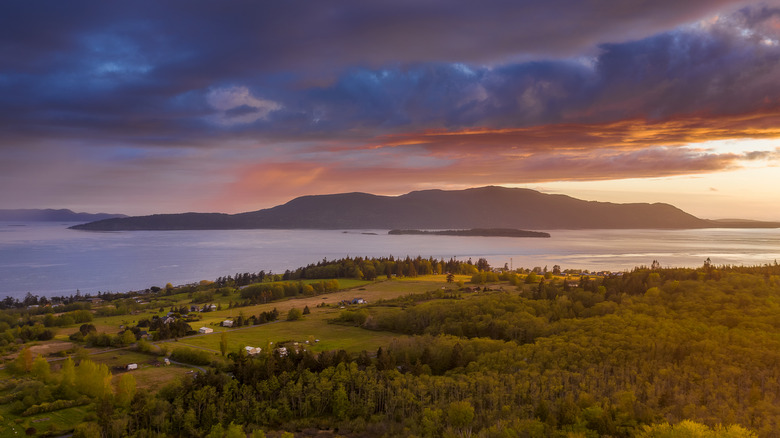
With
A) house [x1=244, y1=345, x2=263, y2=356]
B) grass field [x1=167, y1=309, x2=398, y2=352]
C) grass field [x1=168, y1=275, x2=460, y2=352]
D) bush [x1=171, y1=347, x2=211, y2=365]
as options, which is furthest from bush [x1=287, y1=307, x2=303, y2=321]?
bush [x1=171, y1=347, x2=211, y2=365]

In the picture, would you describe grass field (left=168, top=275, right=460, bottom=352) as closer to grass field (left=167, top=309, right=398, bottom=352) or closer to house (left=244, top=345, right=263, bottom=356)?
grass field (left=167, top=309, right=398, bottom=352)

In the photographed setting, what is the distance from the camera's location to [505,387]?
36531 millimetres

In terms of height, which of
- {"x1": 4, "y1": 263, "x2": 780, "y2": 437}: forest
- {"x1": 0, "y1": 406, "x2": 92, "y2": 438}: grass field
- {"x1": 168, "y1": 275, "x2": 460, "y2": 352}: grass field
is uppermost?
{"x1": 4, "y1": 263, "x2": 780, "y2": 437}: forest

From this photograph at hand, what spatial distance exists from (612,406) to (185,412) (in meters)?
30.4

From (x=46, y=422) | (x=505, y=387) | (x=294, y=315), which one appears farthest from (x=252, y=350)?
(x=505, y=387)

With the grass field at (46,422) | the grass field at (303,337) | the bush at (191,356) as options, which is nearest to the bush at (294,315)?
the grass field at (303,337)

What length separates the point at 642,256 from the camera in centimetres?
17188

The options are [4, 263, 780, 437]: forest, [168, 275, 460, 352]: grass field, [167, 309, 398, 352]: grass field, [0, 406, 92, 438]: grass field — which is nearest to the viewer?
[4, 263, 780, 437]: forest

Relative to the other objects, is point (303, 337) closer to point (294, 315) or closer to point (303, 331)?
point (303, 331)

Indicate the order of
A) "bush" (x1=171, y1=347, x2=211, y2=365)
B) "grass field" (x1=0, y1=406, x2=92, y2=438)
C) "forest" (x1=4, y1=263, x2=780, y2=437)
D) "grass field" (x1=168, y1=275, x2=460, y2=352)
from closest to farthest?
1. "forest" (x1=4, y1=263, x2=780, y2=437)
2. "grass field" (x1=0, y1=406, x2=92, y2=438)
3. "bush" (x1=171, y1=347, x2=211, y2=365)
4. "grass field" (x1=168, y1=275, x2=460, y2=352)

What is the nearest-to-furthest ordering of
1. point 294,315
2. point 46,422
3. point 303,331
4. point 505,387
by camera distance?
point 505,387
point 46,422
point 303,331
point 294,315

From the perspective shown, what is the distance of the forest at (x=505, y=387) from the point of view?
1185 inches

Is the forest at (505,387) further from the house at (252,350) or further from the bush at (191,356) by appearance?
the bush at (191,356)

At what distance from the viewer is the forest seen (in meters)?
30.1
